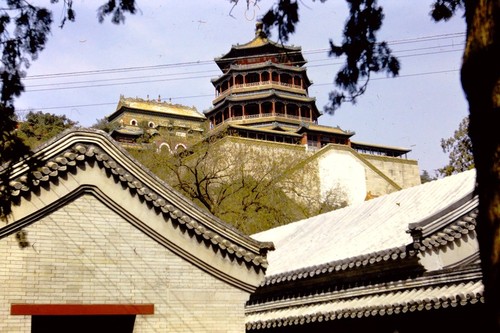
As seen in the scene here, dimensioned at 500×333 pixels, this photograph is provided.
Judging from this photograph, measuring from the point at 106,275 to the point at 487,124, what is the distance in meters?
9.68

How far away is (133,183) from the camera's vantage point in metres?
13.3

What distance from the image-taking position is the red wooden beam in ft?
39.1

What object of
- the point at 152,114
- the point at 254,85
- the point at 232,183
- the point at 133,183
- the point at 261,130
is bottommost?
the point at 133,183

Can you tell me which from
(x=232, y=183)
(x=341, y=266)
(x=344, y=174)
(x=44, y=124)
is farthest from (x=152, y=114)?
(x=341, y=266)

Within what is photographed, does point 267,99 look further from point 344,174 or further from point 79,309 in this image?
point 79,309

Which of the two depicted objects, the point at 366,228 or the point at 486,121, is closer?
the point at 486,121

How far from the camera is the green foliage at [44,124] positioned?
40.2 meters

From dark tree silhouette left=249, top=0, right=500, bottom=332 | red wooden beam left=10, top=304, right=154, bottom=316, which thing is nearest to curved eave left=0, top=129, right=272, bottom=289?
red wooden beam left=10, top=304, right=154, bottom=316

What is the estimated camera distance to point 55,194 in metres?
12.8

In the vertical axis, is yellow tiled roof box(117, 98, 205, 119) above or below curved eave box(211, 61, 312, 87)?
above

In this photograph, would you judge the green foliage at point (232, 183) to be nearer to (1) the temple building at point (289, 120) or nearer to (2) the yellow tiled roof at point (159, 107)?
(1) the temple building at point (289, 120)

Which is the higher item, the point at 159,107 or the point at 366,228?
the point at 159,107

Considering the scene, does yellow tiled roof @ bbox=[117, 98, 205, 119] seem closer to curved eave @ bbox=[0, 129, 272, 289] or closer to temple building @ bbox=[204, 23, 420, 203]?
temple building @ bbox=[204, 23, 420, 203]

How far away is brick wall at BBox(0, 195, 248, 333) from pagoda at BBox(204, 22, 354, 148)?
44034mm
